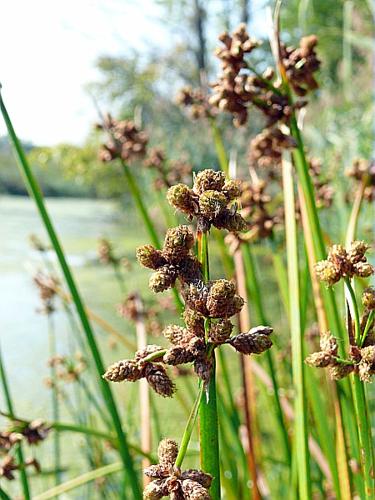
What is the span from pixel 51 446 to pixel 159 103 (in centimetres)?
586

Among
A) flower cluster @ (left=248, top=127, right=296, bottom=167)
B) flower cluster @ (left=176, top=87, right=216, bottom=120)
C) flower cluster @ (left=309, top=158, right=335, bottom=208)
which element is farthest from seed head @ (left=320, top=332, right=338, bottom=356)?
flower cluster @ (left=176, top=87, right=216, bottom=120)

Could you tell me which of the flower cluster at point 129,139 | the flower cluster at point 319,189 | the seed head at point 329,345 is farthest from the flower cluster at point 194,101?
the seed head at point 329,345

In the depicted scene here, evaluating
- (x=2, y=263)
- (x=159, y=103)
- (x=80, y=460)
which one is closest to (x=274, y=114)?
(x=80, y=460)

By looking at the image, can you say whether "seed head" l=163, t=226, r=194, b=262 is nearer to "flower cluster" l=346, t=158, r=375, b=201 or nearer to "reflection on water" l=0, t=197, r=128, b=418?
"flower cluster" l=346, t=158, r=375, b=201

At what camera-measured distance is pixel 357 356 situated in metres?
0.31

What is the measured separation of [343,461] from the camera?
0.59 m

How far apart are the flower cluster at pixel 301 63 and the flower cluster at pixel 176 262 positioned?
12.6 inches

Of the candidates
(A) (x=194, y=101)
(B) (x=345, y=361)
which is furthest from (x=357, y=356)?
(A) (x=194, y=101)

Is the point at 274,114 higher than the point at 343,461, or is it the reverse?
the point at 274,114

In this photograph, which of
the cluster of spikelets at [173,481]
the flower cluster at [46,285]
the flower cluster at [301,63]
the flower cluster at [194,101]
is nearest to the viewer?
the cluster of spikelets at [173,481]

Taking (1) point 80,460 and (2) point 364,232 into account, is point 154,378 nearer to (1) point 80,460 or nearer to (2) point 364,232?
(2) point 364,232

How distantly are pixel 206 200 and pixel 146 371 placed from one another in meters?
0.08

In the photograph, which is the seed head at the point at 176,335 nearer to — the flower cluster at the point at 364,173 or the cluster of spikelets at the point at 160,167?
the flower cluster at the point at 364,173

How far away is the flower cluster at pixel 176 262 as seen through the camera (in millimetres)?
261
